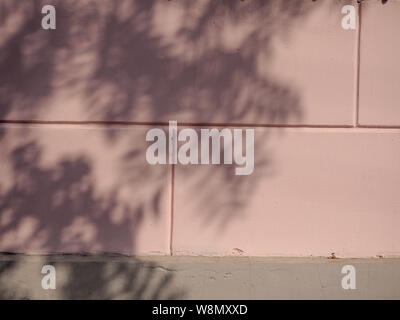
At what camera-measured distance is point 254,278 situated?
3484mm

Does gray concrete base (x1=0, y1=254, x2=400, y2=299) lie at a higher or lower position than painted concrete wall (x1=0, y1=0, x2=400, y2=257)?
lower

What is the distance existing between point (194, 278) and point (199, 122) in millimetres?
1365

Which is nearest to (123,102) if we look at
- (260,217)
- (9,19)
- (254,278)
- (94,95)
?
(94,95)

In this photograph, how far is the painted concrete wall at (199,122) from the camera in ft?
11.4

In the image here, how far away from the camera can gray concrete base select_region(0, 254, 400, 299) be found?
11.2 ft

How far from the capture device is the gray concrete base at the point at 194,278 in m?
3.40

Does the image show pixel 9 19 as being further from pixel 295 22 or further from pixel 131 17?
pixel 295 22

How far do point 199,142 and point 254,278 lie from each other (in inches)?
50.8

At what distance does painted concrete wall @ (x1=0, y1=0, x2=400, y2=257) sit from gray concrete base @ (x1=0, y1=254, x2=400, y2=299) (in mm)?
144

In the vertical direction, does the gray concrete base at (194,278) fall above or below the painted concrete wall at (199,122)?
below

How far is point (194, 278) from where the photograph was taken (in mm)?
3453

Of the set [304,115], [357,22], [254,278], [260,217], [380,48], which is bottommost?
[254,278]

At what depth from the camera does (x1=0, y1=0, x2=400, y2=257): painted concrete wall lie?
346 centimetres

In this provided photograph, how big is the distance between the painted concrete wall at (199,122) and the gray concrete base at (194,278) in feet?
0.47
